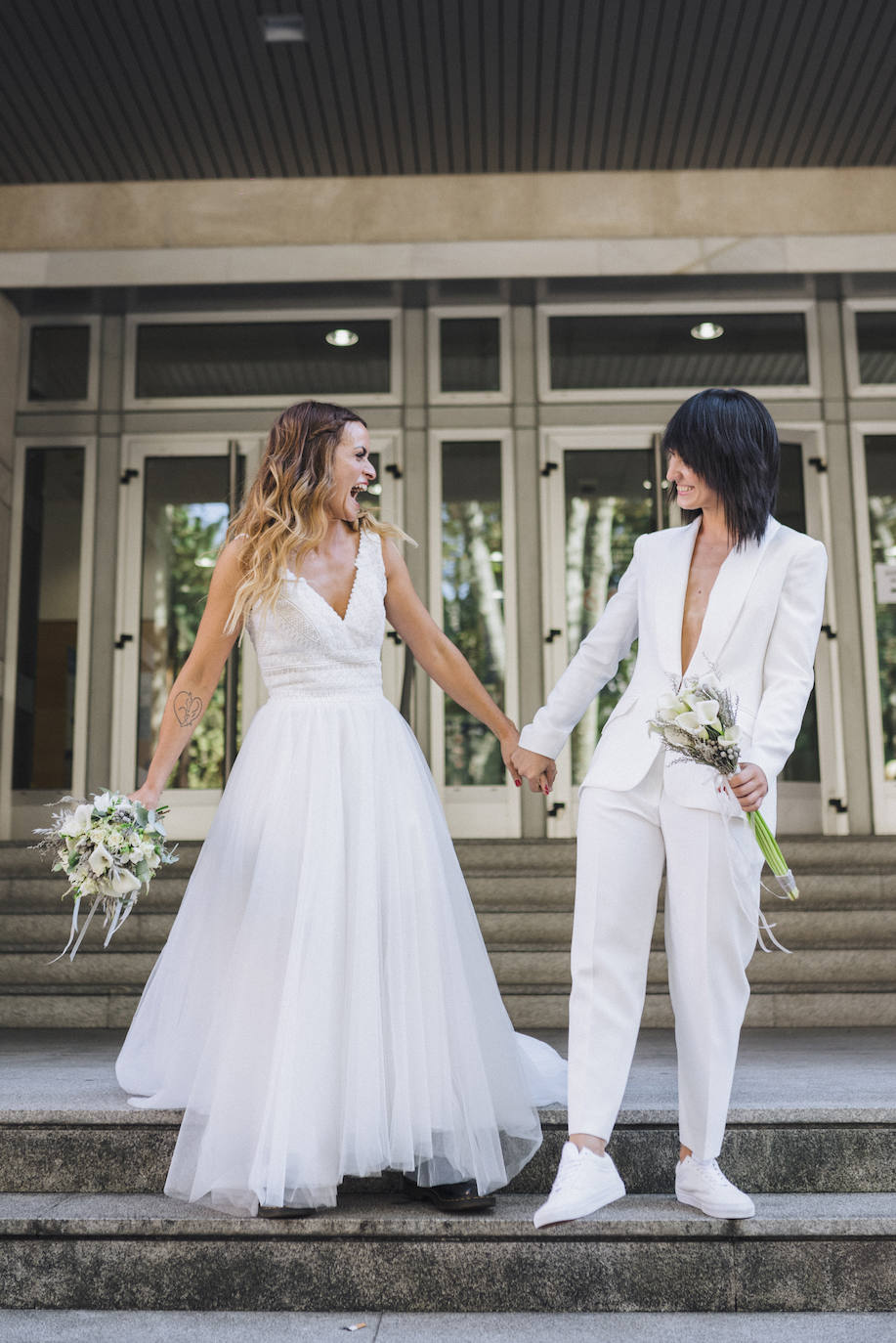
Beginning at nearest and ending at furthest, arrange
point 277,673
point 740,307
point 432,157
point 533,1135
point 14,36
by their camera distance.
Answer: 1. point 533,1135
2. point 277,673
3. point 14,36
4. point 432,157
5. point 740,307

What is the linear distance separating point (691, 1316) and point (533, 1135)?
0.55 metres

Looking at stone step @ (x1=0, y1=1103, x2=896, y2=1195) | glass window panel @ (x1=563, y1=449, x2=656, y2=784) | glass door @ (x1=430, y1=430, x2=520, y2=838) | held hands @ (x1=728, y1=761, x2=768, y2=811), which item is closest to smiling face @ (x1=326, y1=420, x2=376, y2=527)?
held hands @ (x1=728, y1=761, x2=768, y2=811)

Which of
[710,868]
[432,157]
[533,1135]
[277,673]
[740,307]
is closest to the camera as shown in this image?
[710,868]

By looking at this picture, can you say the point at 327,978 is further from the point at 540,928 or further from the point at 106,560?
the point at 106,560

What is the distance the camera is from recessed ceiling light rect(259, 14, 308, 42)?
6.80 metres

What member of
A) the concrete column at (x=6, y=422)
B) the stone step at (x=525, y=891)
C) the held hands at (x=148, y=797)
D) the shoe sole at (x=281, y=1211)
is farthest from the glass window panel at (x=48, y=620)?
the shoe sole at (x=281, y=1211)

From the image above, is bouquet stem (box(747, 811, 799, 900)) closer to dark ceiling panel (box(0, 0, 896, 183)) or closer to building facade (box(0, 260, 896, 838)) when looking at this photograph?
building facade (box(0, 260, 896, 838))

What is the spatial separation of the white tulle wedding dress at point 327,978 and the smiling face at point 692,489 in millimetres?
886

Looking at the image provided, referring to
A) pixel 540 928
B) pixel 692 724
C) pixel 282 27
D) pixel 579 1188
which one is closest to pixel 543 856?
pixel 540 928

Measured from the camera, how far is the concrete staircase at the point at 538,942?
5.53 metres

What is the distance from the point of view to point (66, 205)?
8.05 m

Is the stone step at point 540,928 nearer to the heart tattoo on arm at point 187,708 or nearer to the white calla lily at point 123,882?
the heart tattoo on arm at point 187,708

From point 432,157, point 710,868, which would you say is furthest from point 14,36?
point 710,868

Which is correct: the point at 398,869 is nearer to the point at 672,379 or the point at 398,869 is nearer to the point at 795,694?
the point at 795,694
